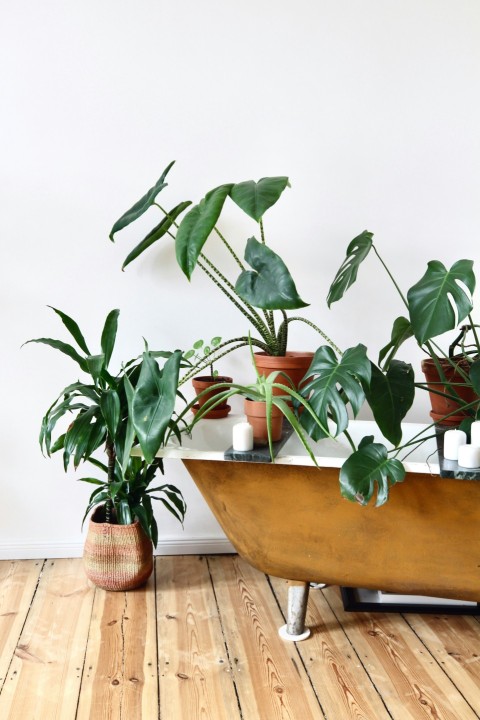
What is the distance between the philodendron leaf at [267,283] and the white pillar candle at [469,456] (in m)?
0.53

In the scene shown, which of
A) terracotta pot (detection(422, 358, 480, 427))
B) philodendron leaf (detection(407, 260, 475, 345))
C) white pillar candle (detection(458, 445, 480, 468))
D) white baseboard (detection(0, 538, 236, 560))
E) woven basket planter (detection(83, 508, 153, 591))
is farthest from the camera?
white baseboard (detection(0, 538, 236, 560))

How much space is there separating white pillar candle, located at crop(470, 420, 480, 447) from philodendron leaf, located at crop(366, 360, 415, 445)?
170 millimetres

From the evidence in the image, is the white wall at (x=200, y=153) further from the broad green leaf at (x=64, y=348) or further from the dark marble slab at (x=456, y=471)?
the dark marble slab at (x=456, y=471)

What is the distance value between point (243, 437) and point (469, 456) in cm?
57

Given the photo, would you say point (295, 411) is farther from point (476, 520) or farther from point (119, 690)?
point (119, 690)

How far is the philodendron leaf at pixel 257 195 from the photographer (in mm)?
1880

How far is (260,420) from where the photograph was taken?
2.04 m

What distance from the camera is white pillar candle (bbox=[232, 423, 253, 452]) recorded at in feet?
6.43

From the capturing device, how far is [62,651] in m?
2.09

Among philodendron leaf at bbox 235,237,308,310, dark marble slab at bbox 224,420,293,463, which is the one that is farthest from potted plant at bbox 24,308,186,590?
philodendron leaf at bbox 235,237,308,310

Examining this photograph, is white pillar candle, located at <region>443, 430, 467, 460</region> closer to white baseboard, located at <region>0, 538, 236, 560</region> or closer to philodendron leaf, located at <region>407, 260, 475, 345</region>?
philodendron leaf, located at <region>407, 260, 475, 345</region>

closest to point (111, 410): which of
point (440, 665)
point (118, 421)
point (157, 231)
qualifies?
point (118, 421)

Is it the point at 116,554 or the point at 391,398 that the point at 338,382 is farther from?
the point at 116,554

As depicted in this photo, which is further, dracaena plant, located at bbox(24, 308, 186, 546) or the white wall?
the white wall
